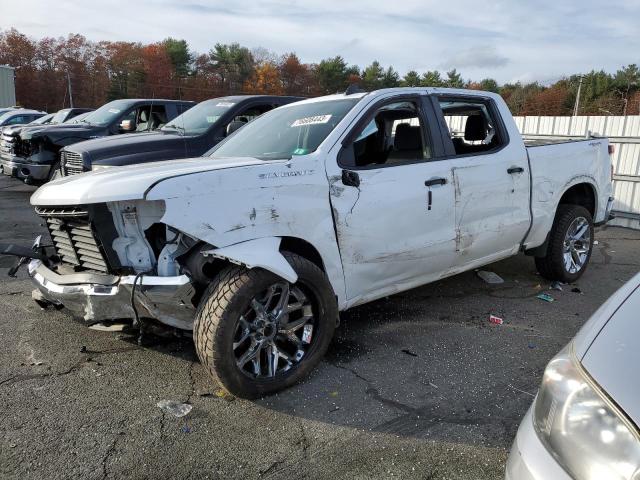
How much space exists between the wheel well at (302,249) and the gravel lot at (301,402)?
29.7 inches

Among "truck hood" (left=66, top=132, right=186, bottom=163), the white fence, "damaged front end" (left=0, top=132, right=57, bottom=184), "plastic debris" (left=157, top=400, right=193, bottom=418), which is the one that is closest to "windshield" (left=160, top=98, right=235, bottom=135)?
"truck hood" (left=66, top=132, right=186, bottom=163)

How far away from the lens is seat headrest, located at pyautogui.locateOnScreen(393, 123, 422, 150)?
13.8 ft

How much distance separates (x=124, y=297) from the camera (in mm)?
3008

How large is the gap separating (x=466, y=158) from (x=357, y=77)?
81.7 m

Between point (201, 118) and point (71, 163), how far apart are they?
201 cm

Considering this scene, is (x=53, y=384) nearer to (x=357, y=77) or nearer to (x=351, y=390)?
(x=351, y=390)

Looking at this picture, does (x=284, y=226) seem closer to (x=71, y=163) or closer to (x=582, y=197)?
(x=582, y=197)

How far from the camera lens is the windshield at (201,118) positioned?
7.83 metres

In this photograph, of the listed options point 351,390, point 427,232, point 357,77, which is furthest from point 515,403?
point 357,77

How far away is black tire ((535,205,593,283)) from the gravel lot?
78cm

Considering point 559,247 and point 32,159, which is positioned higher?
point 32,159

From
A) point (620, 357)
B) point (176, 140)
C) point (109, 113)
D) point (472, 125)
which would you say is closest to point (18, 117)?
point (109, 113)

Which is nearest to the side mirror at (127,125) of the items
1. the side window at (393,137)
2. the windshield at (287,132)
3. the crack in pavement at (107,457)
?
the windshield at (287,132)

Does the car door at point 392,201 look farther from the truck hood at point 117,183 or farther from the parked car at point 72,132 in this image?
the parked car at point 72,132
